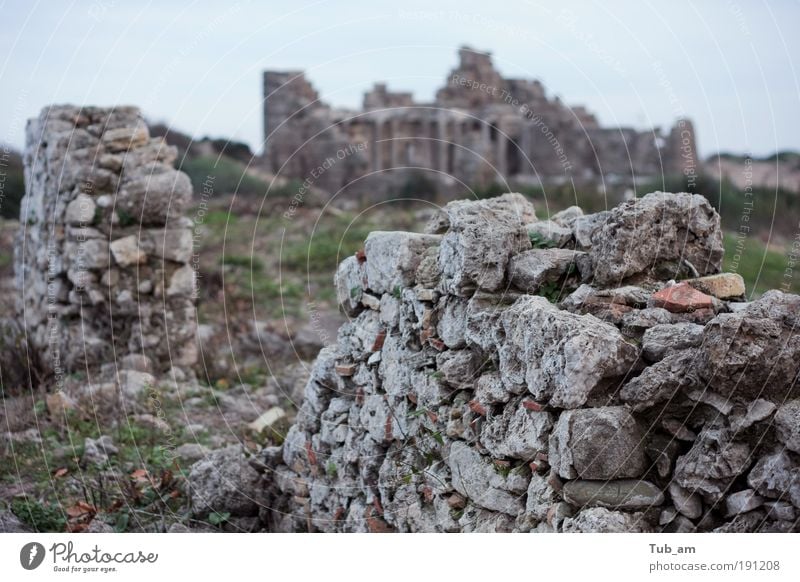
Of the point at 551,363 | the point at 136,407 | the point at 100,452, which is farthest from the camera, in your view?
the point at 136,407

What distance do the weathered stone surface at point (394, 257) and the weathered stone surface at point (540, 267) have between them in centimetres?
64

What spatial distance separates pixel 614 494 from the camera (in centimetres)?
390

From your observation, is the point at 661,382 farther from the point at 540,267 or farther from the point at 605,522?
the point at 540,267

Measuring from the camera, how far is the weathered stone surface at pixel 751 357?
149 inches

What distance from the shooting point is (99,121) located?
391 inches

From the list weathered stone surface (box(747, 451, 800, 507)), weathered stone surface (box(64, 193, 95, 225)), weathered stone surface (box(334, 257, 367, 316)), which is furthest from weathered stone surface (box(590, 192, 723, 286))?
weathered stone surface (box(64, 193, 95, 225))

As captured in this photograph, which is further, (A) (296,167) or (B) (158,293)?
(A) (296,167)

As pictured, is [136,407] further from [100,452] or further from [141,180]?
[141,180]

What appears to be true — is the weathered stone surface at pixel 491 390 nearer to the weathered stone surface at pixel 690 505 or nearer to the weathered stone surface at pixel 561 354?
the weathered stone surface at pixel 561 354

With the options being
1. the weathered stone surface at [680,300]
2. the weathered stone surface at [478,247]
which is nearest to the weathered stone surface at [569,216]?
the weathered stone surface at [478,247]

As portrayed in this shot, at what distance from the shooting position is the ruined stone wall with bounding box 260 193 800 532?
12.5 ft

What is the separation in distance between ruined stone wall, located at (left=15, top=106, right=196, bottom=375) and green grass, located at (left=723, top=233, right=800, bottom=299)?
726 centimetres

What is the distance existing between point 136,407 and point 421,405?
3922 mm
